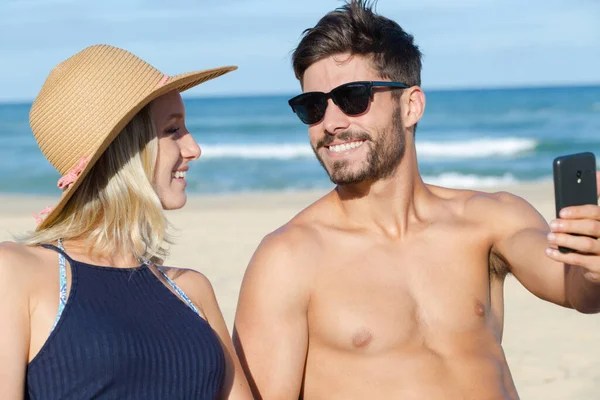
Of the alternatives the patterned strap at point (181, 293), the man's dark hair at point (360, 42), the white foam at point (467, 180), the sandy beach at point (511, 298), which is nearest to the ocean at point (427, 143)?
the white foam at point (467, 180)

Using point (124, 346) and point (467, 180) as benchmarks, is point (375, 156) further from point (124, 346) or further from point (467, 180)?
point (467, 180)

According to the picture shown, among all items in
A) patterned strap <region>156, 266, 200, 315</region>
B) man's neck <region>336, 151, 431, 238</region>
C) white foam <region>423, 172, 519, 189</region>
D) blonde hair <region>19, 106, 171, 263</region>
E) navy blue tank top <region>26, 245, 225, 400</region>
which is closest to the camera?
navy blue tank top <region>26, 245, 225, 400</region>

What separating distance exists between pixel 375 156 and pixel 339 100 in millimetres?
285

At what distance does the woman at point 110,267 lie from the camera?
2.75 m

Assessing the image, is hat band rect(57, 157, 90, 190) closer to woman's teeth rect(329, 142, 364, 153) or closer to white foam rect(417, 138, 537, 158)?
woman's teeth rect(329, 142, 364, 153)

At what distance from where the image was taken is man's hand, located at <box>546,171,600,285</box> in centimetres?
282

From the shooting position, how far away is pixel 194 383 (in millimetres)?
3000

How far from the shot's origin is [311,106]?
3.94m

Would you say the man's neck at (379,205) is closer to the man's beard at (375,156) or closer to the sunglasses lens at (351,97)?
the man's beard at (375,156)

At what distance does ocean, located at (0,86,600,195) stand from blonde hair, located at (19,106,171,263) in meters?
16.1

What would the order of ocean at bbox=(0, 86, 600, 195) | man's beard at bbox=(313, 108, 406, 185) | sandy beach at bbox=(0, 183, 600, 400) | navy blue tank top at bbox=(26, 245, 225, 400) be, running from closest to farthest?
navy blue tank top at bbox=(26, 245, 225, 400) → man's beard at bbox=(313, 108, 406, 185) → sandy beach at bbox=(0, 183, 600, 400) → ocean at bbox=(0, 86, 600, 195)

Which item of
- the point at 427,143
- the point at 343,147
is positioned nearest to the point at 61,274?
the point at 343,147

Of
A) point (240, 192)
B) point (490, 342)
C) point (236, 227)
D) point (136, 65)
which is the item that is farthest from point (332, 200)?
point (240, 192)

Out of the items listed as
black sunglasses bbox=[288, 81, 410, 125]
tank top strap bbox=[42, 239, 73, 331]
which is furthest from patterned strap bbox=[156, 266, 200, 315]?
black sunglasses bbox=[288, 81, 410, 125]
